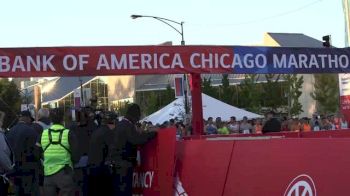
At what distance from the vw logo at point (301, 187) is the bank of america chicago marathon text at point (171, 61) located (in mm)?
6658

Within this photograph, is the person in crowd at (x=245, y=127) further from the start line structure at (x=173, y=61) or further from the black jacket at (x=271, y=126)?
the black jacket at (x=271, y=126)

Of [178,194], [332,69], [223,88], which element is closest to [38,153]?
[178,194]

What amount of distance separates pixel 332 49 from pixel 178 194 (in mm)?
7236

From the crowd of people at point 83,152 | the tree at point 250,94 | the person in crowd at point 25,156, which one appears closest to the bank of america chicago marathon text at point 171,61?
the person in crowd at point 25,156

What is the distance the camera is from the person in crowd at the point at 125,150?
7918 mm

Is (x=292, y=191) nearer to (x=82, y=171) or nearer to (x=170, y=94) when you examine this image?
(x=82, y=171)

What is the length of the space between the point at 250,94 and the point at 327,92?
33.8 ft

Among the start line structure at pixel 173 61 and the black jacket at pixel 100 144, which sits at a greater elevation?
the start line structure at pixel 173 61

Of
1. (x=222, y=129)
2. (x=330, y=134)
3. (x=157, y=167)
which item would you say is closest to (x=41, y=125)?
(x=157, y=167)

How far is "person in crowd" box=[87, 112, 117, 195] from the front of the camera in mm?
8180

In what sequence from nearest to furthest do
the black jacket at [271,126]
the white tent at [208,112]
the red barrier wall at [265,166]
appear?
the red barrier wall at [265,166] → the black jacket at [271,126] → the white tent at [208,112]

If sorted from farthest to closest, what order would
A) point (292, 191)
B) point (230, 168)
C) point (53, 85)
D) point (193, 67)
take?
point (53, 85)
point (193, 67)
point (230, 168)
point (292, 191)

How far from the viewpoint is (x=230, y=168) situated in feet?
21.1

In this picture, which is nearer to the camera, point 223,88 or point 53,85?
point 223,88
